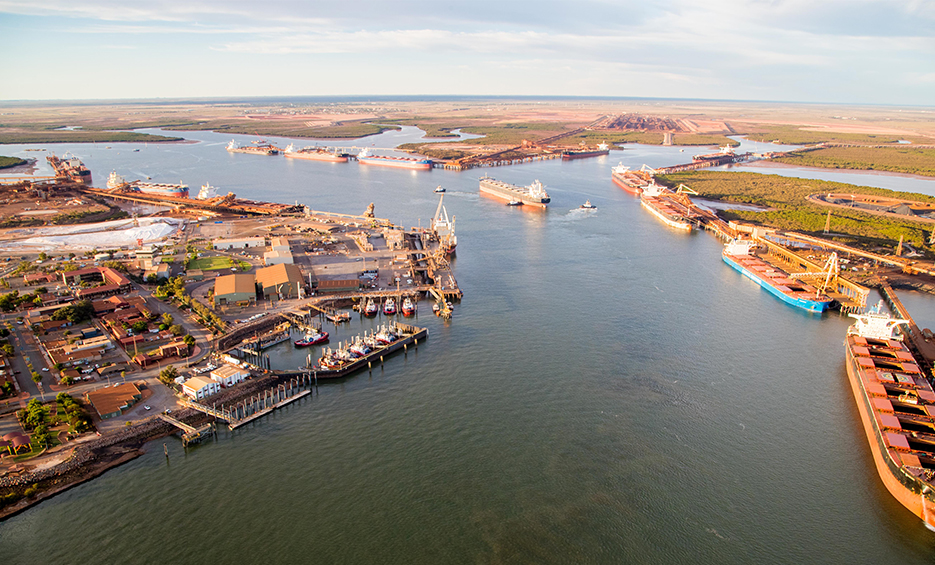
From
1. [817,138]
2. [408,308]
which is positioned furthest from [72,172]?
[817,138]

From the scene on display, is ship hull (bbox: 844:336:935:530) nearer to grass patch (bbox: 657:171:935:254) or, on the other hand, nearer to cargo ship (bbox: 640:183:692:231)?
grass patch (bbox: 657:171:935:254)

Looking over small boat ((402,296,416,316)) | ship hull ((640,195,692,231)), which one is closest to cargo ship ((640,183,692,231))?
ship hull ((640,195,692,231))

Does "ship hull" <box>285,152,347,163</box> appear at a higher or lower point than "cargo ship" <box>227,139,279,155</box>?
lower

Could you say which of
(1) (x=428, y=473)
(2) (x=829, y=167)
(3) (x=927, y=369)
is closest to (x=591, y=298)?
(3) (x=927, y=369)

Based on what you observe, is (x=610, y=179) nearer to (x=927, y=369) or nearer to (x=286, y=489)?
(x=927, y=369)

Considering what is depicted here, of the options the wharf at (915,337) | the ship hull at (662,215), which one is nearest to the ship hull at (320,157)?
the ship hull at (662,215)

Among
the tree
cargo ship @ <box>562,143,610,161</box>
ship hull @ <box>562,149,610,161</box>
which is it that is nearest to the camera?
the tree
